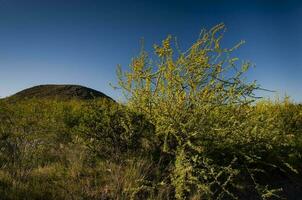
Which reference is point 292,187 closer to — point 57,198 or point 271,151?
point 271,151

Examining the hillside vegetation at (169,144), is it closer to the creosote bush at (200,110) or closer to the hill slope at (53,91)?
the creosote bush at (200,110)

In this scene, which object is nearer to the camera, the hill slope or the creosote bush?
the creosote bush

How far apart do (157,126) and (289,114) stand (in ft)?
20.9

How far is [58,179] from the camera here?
5961 millimetres

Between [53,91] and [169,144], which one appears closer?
[169,144]

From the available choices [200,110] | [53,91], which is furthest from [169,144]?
[53,91]

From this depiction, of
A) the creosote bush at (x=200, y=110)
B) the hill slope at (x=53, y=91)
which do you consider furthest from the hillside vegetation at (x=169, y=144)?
the hill slope at (x=53, y=91)

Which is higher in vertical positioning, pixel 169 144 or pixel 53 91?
pixel 53 91

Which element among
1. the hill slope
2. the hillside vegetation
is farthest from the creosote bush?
the hill slope

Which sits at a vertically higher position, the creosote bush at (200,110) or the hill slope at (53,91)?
the hill slope at (53,91)

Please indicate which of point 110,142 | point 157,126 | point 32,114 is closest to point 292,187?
point 157,126

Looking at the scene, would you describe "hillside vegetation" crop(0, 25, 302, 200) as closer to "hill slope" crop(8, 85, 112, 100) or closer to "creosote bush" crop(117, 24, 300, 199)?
"creosote bush" crop(117, 24, 300, 199)

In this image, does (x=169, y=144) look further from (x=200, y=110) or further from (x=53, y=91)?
(x=53, y=91)

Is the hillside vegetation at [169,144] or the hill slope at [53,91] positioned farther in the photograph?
the hill slope at [53,91]
